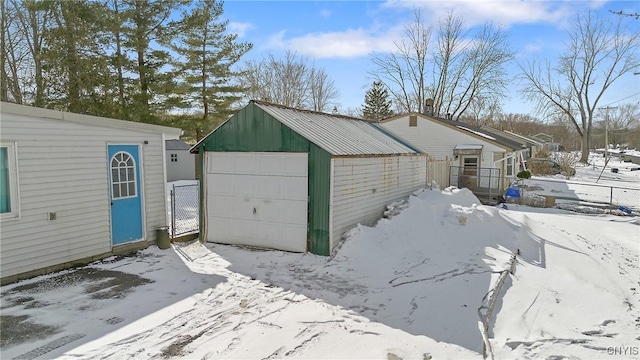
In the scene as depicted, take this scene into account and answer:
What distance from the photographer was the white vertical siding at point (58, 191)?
245 inches

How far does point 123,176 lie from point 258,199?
288cm

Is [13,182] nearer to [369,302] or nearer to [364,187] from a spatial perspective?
[369,302]

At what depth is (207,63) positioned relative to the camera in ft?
72.6

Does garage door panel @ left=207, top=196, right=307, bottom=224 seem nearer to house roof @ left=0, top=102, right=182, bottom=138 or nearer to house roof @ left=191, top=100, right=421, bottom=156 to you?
house roof @ left=191, top=100, right=421, bottom=156

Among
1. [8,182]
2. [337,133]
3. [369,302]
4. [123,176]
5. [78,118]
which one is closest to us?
[369,302]

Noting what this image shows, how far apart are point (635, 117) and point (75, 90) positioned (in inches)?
Result: 3233

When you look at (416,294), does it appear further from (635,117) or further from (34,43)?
(635,117)

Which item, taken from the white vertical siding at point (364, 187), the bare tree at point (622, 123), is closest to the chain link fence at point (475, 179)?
the white vertical siding at point (364, 187)

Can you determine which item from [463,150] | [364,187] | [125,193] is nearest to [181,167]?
[463,150]

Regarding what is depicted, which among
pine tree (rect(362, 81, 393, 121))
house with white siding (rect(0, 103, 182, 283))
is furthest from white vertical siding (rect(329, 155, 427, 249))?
pine tree (rect(362, 81, 393, 121))

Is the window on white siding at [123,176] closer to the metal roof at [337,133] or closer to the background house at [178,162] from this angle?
the metal roof at [337,133]

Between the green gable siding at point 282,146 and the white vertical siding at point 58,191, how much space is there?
187cm

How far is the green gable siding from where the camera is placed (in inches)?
313

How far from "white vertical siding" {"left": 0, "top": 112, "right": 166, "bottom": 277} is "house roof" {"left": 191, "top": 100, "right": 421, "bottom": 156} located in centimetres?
Answer: 250
